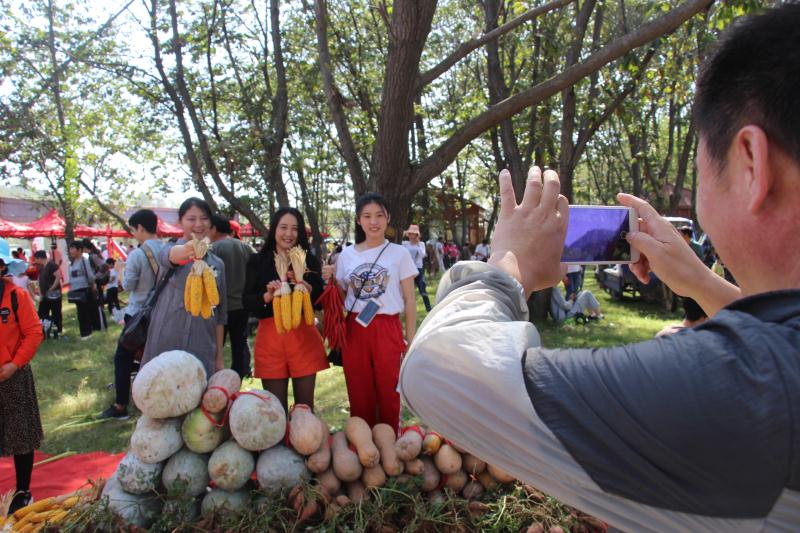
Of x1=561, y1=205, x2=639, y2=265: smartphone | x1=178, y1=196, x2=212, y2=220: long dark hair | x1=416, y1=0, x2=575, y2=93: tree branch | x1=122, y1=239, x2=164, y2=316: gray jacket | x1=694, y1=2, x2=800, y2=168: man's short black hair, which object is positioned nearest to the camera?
x1=694, y1=2, x2=800, y2=168: man's short black hair

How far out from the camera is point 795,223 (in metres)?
0.74

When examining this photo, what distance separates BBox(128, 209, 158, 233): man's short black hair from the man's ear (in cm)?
547

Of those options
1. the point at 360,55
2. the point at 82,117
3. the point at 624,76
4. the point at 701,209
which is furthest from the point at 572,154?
the point at 82,117

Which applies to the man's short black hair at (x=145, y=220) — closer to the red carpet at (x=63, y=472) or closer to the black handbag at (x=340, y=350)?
the red carpet at (x=63, y=472)

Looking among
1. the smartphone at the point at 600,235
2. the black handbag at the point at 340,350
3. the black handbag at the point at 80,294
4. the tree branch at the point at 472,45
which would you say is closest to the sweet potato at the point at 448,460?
the black handbag at the point at 340,350

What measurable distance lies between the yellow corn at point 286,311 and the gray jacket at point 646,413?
330 cm

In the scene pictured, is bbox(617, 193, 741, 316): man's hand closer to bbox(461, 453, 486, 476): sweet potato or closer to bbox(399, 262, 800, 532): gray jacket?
bbox(399, 262, 800, 532): gray jacket

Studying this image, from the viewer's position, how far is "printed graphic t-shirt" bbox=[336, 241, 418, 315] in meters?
4.24

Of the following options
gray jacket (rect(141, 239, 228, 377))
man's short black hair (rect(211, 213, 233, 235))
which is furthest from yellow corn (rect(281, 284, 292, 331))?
man's short black hair (rect(211, 213, 233, 235))

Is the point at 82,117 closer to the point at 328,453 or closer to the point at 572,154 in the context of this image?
the point at 572,154

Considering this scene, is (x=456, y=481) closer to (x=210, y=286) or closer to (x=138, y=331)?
(x=210, y=286)

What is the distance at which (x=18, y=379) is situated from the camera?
3730 millimetres

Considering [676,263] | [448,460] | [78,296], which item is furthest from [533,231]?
[78,296]

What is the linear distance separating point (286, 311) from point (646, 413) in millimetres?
3542
